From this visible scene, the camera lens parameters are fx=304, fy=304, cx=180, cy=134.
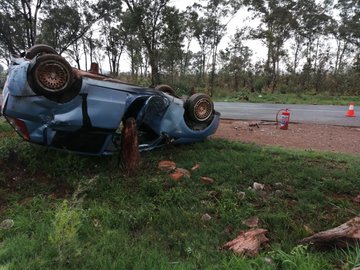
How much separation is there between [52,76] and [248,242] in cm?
263

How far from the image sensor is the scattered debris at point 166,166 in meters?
4.01

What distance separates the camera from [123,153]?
3865mm

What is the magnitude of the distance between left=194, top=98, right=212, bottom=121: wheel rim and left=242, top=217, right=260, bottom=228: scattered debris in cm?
214

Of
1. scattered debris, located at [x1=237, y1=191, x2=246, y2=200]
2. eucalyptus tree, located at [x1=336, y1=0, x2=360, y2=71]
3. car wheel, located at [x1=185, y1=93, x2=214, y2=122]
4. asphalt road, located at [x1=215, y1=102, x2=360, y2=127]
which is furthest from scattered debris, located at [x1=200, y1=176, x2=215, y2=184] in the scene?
eucalyptus tree, located at [x1=336, y1=0, x2=360, y2=71]

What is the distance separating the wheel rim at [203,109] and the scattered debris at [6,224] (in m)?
2.81

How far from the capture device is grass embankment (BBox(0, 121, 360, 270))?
224 centimetres

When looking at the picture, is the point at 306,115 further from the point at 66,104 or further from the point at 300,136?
the point at 66,104

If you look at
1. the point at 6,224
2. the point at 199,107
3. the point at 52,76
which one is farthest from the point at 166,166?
the point at 6,224

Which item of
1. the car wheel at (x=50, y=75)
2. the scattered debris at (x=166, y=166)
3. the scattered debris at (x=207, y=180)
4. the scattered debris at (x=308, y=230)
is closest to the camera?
the scattered debris at (x=308, y=230)

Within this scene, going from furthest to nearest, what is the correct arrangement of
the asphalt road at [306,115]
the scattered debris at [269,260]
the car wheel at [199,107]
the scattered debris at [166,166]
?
the asphalt road at [306,115], the car wheel at [199,107], the scattered debris at [166,166], the scattered debris at [269,260]

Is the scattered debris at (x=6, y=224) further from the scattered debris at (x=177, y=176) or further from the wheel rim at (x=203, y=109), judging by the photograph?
the wheel rim at (x=203, y=109)

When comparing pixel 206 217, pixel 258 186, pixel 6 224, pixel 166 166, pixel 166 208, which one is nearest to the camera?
pixel 6 224

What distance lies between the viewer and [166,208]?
10.2ft

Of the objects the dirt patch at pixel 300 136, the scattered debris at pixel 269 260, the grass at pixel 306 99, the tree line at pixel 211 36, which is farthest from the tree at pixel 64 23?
the scattered debris at pixel 269 260
